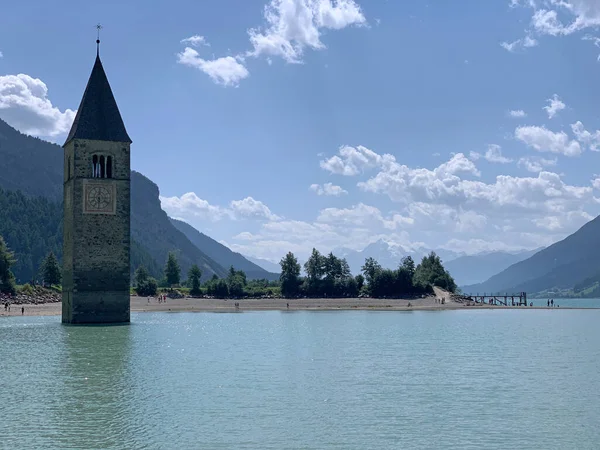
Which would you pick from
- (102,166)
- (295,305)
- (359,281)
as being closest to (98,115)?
(102,166)

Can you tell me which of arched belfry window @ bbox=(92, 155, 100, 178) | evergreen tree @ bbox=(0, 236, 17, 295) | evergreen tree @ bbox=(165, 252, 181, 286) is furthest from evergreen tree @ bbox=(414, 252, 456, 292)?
arched belfry window @ bbox=(92, 155, 100, 178)

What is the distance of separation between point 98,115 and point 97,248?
11.7 meters

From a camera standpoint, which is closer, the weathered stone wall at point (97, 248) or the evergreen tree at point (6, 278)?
the weathered stone wall at point (97, 248)

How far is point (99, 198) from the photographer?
210 ft

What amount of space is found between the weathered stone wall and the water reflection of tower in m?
15.8

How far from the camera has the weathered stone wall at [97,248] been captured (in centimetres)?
6291

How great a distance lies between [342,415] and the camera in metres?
24.1

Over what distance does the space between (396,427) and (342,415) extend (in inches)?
94.1

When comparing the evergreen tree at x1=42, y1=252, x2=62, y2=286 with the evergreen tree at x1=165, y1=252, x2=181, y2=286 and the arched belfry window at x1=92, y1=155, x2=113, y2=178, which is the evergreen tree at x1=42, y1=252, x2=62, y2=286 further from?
the arched belfry window at x1=92, y1=155, x2=113, y2=178

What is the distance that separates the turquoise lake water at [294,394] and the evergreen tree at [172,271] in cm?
8571

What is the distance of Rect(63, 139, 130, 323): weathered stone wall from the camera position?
6291cm

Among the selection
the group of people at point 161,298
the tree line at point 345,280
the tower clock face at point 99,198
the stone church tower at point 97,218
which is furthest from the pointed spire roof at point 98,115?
the tree line at point 345,280

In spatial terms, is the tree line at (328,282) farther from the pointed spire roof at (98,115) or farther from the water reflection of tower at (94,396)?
the water reflection of tower at (94,396)

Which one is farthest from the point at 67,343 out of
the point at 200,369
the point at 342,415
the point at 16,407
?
the point at 342,415
